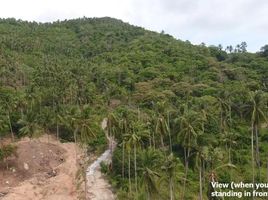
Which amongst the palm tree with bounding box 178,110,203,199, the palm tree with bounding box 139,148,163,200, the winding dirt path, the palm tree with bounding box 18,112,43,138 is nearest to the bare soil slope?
the palm tree with bounding box 18,112,43,138

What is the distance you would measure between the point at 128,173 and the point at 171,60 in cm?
9762

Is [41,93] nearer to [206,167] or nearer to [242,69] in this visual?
[206,167]

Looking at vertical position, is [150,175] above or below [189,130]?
below

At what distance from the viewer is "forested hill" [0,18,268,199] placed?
8031 centimetres

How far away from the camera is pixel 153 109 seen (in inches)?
4621

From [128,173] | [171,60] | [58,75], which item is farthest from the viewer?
[171,60]

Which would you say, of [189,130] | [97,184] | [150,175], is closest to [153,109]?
[97,184]

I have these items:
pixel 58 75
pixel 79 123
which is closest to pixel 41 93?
pixel 58 75

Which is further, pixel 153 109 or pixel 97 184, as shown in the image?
pixel 153 109

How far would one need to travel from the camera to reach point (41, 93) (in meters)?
124

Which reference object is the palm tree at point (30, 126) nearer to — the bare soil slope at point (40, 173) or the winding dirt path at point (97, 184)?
the bare soil slope at point (40, 173)

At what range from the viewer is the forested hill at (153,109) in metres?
80.3

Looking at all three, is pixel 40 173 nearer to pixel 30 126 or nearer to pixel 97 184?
pixel 97 184

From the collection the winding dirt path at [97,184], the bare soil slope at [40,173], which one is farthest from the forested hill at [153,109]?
the bare soil slope at [40,173]
